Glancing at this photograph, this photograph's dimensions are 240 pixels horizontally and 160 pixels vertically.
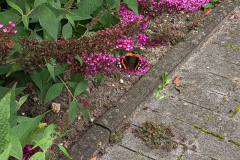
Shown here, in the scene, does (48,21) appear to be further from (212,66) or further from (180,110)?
(212,66)

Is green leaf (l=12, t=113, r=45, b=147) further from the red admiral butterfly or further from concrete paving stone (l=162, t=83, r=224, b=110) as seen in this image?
concrete paving stone (l=162, t=83, r=224, b=110)

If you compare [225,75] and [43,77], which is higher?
[43,77]

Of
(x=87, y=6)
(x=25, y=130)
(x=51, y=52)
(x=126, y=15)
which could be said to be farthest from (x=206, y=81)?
(x=25, y=130)

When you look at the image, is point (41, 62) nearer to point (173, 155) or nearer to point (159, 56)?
point (173, 155)

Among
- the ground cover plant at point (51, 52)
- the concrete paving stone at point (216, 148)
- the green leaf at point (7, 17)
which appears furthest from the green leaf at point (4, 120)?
the concrete paving stone at point (216, 148)

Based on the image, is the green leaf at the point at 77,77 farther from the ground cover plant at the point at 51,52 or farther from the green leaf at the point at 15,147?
the green leaf at the point at 15,147

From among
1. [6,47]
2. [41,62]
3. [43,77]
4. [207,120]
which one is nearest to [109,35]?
[41,62]

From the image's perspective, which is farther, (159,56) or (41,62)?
(159,56)

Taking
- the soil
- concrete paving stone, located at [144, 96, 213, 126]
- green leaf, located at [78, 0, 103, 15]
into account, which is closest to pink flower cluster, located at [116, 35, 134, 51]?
green leaf, located at [78, 0, 103, 15]
